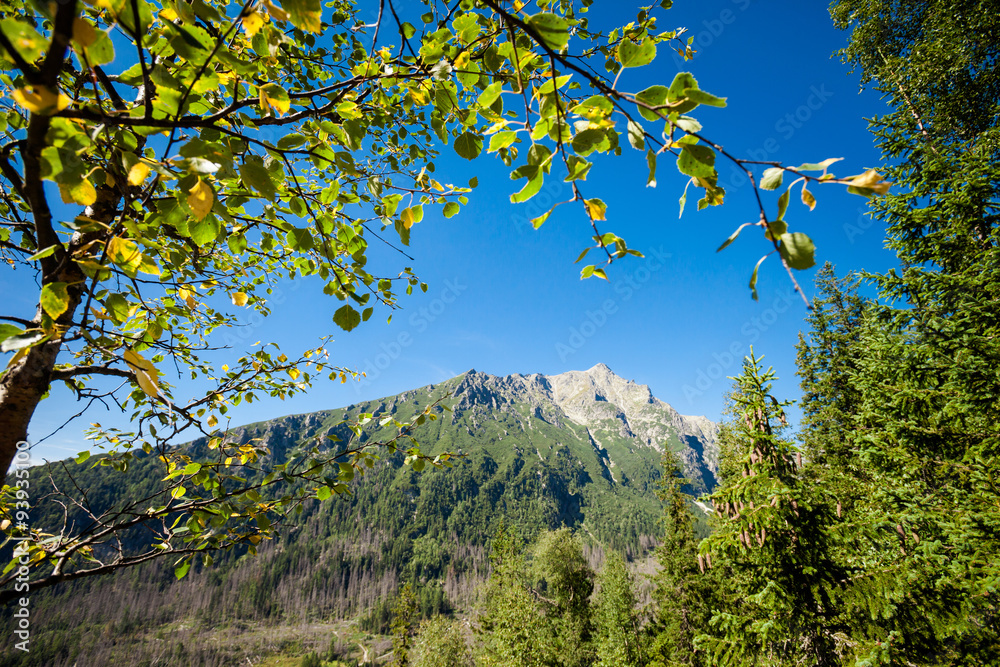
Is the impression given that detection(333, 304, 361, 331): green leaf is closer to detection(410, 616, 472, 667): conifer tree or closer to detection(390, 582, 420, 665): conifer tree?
detection(410, 616, 472, 667): conifer tree

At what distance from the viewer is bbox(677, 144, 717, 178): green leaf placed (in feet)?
2.88

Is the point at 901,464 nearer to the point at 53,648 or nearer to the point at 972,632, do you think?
the point at 972,632

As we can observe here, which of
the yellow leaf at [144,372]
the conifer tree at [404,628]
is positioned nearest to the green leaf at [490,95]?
the yellow leaf at [144,372]

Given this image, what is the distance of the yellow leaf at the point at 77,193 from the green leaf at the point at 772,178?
1616 millimetres

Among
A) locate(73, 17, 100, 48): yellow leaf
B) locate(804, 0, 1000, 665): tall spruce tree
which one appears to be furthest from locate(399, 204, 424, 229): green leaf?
locate(804, 0, 1000, 665): tall spruce tree

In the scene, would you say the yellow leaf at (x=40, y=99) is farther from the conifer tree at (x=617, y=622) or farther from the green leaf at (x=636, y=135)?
the conifer tree at (x=617, y=622)

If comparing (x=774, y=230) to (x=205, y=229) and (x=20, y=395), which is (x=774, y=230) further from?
(x=20, y=395)

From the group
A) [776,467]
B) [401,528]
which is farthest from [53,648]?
[776,467]

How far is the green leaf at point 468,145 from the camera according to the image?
1.30 m

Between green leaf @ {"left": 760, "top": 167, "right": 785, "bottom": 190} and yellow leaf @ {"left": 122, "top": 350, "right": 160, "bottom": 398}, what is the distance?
1.53 m

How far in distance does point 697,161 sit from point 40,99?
140 centimetres

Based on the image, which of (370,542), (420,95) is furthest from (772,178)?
(370,542)

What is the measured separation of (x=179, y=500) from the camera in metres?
2.37

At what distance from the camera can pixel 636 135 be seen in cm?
97
